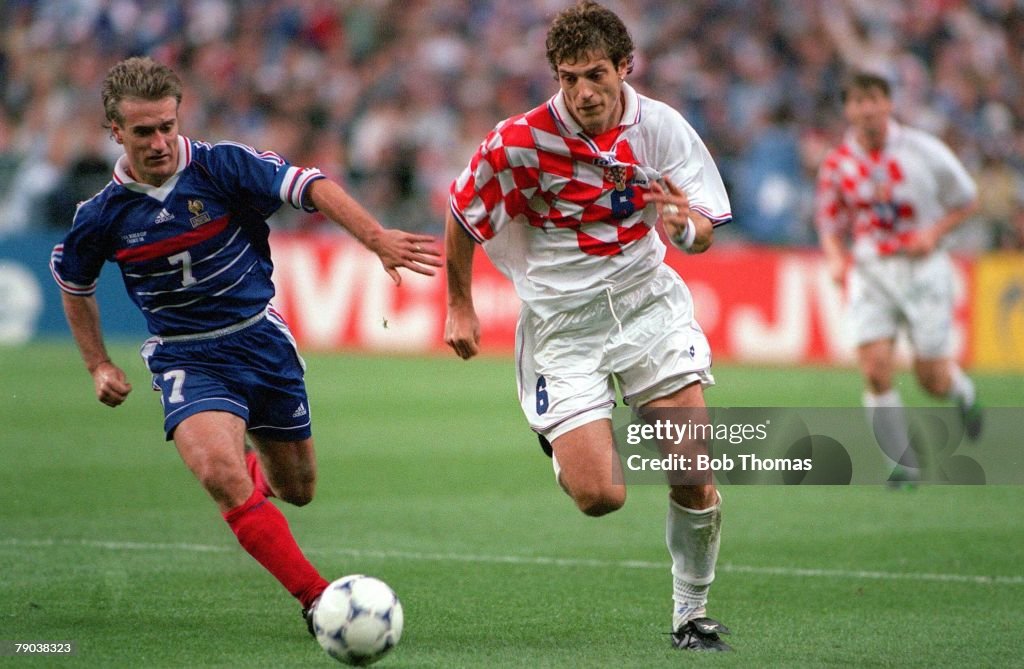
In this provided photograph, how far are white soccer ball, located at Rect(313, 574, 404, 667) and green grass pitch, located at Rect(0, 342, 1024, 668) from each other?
0.29m

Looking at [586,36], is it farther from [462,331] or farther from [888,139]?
[888,139]

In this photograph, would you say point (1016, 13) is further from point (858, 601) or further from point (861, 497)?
point (858, 601)

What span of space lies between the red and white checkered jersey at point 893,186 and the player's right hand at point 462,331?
4968mm

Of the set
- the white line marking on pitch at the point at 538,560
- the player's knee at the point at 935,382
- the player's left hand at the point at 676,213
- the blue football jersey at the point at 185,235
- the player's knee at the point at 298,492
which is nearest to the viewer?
the player's left hand at the point at 676,213

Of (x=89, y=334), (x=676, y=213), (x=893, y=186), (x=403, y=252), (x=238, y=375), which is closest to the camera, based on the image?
(x=403, y=252)

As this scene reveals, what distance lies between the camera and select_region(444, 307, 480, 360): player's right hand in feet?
18.8

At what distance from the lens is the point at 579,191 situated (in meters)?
5.82

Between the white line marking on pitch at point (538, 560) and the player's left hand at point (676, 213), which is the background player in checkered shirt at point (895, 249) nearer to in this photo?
the white line marking on pitch at point (538, 560)

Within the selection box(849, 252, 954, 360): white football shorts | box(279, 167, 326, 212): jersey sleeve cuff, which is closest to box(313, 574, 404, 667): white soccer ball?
box(279, 167, 326, 212): jersey sleeve cuff

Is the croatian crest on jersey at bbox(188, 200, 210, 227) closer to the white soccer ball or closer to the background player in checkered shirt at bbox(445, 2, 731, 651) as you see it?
the background player in checkered shirt at bbox(445, 2, 731, 651)

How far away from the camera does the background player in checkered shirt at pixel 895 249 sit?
995 cm

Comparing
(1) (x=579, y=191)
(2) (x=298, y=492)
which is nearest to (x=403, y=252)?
(1) (x=579, y=191)

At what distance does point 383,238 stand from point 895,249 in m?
5.68

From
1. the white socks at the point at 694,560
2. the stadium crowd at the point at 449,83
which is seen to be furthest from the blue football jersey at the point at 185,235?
the stadium crowd at the point at 449,83
